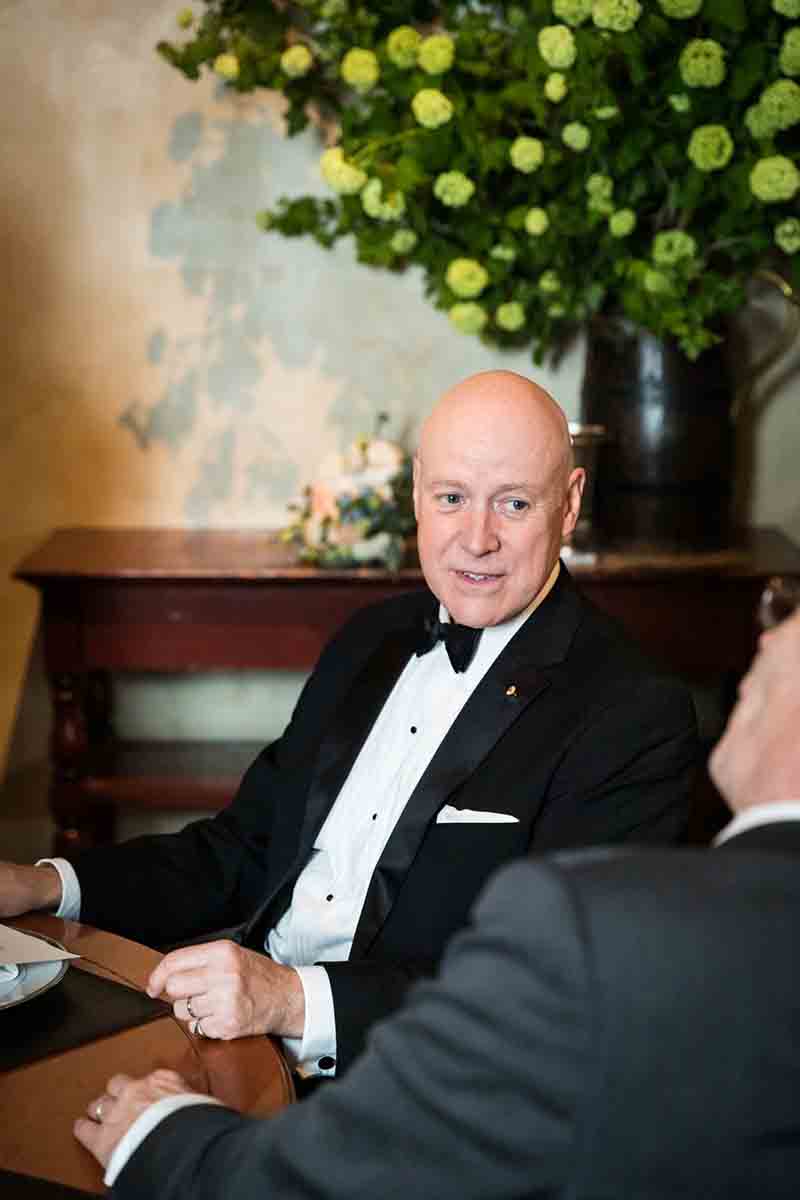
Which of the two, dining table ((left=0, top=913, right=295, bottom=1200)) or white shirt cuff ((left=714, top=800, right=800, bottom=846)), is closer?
white shirt cuff ((left=714, top=800, right=800, bottom=846))

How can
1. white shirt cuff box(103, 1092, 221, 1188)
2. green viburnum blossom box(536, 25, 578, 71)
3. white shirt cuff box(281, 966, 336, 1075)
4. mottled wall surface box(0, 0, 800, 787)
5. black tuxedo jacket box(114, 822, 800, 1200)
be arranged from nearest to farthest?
→ black tuxedo jacket box(114, 822, 800, 1200), white shirt cuff box(103, 1092, 221, 1188), white shirt cuff box(281, 966, 336, 1075), green viburnum blossom box(536, 25, 578, 71), mottled wall surface box(0, 0, 800, 787)

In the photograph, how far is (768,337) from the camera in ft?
12.9

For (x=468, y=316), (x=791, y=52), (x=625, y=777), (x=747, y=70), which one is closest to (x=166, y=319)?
(x=468, y=316)

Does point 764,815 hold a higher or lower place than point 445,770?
higher

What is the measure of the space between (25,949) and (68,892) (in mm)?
303

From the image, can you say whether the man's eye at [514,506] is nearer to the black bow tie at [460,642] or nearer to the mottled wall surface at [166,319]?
the black bow tie at [460,642]

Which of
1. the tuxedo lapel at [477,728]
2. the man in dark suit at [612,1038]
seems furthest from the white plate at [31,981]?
the man in dark suit at [612,1038]

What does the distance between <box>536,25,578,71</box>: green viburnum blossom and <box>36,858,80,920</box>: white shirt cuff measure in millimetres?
2053

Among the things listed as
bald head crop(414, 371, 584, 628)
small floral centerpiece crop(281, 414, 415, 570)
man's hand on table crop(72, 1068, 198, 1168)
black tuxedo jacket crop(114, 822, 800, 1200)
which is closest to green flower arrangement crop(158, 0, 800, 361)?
small floral centerpiece crop(281, 414, 415, 570)

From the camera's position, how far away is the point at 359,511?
3492mm

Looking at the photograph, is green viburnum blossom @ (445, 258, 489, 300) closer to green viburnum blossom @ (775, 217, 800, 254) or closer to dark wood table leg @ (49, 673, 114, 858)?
green viburnum blossom @ (775, 217, 800, 254)

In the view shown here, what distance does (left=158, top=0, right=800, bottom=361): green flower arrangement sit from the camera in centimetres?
322

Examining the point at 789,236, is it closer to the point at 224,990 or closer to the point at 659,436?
the point at 659,436

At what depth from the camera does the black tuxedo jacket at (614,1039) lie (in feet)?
3.30
